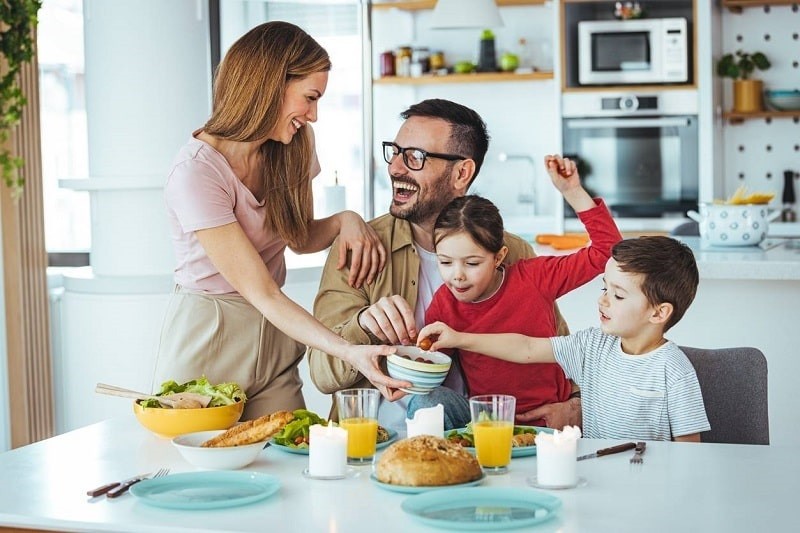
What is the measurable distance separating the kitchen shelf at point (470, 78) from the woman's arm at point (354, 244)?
350cm

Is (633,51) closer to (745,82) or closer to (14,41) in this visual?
(745,82)

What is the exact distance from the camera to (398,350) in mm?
2068

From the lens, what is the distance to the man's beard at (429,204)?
8.62 feet

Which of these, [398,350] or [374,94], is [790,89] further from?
[398,350]

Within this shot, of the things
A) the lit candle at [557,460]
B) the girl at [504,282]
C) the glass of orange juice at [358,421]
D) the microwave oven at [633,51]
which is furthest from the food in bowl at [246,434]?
the microwave oven at [633,51]

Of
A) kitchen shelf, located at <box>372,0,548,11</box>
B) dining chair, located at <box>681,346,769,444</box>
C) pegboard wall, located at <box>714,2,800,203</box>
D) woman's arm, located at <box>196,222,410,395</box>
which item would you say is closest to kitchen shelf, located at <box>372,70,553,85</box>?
kitchen shelf, located at <box>372,0,548,11</box>

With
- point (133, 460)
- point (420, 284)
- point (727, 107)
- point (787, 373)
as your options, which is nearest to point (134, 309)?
point (420, 284)

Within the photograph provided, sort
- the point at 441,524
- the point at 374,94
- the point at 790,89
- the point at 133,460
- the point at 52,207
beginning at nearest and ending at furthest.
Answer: the point at 441,524
the point at 133,460
the point at 52,207
the point at 790,89
the point at 374,94

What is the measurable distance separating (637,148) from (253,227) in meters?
3.61

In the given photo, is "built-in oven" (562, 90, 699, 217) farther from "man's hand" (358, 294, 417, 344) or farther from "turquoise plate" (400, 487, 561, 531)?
"turquoise plate" (400, 487, 561, 531)

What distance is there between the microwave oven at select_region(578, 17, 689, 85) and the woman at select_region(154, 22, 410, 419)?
334 cm

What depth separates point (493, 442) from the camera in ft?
5.73

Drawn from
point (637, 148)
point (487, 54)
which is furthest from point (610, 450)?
point (487, 54)

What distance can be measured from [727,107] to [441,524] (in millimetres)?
5005
